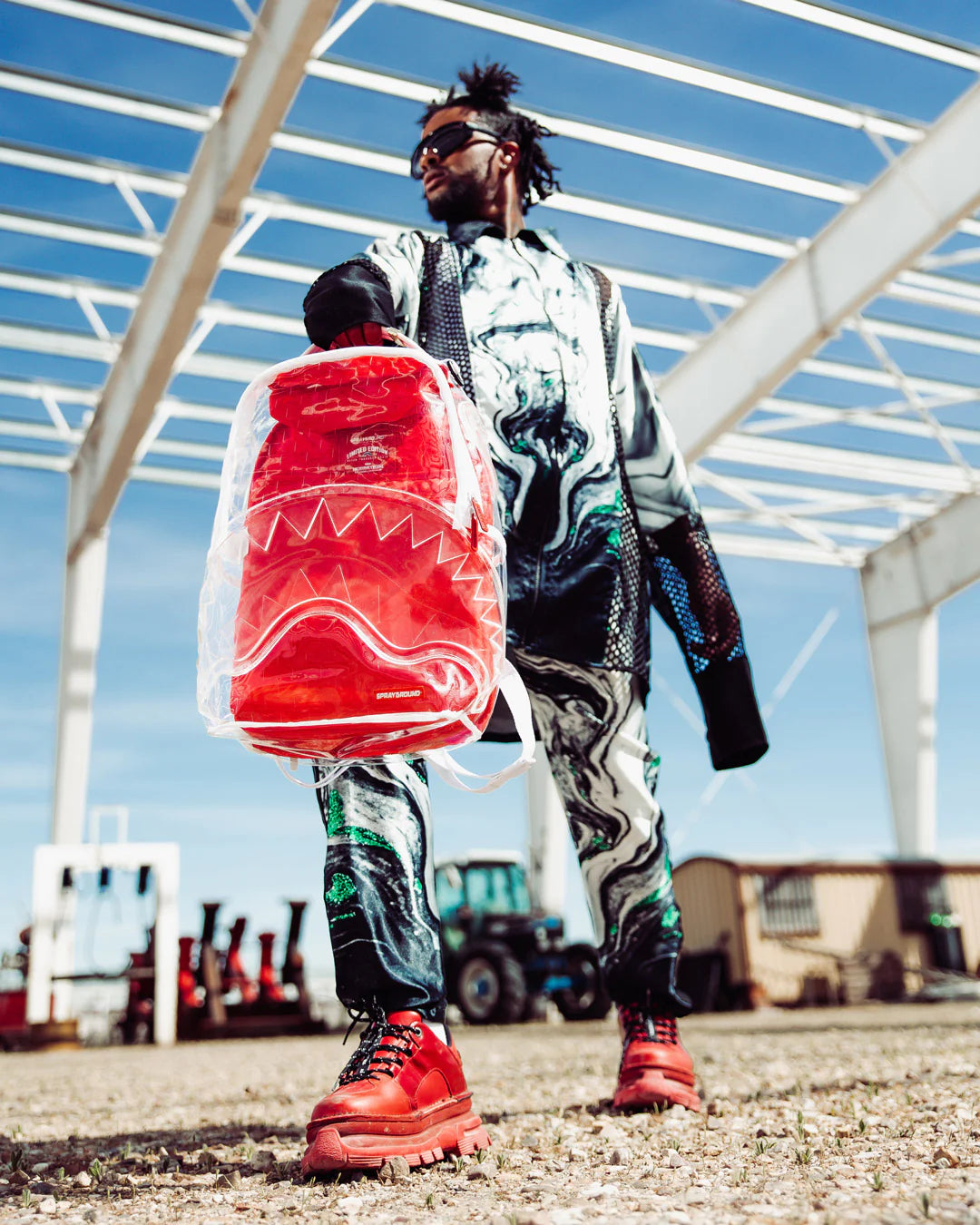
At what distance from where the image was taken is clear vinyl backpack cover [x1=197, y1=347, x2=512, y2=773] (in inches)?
55.3

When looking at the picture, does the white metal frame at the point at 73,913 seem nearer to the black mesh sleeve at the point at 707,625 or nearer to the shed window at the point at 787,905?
the shed window at the point at 787,905

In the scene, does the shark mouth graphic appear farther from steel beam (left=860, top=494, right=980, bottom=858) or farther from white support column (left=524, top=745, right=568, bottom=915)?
steel beam (left=860, top=494, right=980, bottom=858)

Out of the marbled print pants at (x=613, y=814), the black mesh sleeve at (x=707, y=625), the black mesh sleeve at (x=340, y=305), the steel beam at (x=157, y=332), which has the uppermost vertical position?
the steel beam at (x=157, y=332)

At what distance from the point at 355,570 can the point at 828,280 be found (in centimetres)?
1013

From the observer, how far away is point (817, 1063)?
3.34m

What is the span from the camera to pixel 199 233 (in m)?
9.27

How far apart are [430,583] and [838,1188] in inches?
33.0

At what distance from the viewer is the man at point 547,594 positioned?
5.55 feet

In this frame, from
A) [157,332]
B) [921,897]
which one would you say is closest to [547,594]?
[157,332]

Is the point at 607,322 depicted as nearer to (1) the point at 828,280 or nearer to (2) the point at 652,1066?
(2) the point at 652,1066

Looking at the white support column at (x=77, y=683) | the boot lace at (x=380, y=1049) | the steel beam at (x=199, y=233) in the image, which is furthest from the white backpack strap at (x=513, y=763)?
the white support column at (x=77, y=683)

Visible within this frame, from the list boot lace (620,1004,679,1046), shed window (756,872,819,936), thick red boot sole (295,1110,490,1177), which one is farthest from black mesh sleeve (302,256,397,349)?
shed window (756,872,819,936)

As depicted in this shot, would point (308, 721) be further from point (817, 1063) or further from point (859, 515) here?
point (859, 515)

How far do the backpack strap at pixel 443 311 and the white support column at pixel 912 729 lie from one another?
56.8ft
